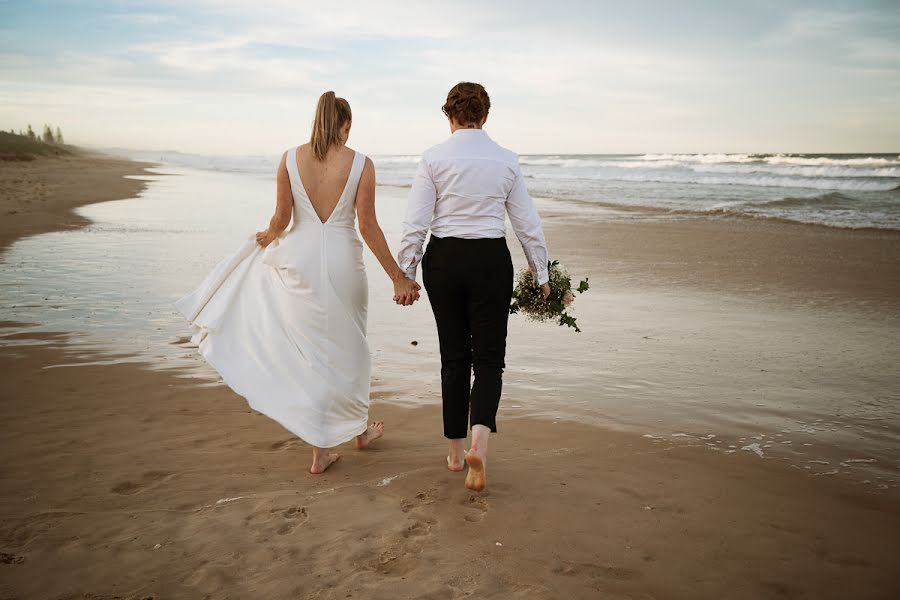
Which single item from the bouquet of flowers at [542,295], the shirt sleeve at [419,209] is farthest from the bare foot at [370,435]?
the shirt sleeve at [419,209]

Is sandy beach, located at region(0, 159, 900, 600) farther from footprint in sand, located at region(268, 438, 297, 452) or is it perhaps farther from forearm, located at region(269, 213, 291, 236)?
forearm, located at region(269, 213, 291, 236)

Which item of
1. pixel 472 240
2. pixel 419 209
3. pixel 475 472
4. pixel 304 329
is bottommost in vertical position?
pixel 475 472

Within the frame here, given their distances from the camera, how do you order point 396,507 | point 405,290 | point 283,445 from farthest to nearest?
point 283,445 < point 405,290 < point 396,507

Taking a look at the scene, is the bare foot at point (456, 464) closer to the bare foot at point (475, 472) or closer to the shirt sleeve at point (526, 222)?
the bare foot at point (475, 472)

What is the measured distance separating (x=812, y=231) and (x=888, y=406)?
36.2ft

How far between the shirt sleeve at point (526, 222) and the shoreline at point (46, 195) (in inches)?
360

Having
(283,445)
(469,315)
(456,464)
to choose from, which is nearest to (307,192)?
(469,315)

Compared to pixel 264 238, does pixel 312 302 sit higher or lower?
lower

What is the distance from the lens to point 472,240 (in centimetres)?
330

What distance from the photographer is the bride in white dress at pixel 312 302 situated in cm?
358

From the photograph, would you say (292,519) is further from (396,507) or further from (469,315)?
(469,315)

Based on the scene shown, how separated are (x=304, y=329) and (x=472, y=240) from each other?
44.0 inches

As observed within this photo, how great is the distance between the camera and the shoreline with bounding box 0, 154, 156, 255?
1226 cm

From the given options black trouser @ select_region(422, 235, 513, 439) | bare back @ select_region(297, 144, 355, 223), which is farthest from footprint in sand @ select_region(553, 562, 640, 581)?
bare back @ select_region(297, 144, 355, 223)
